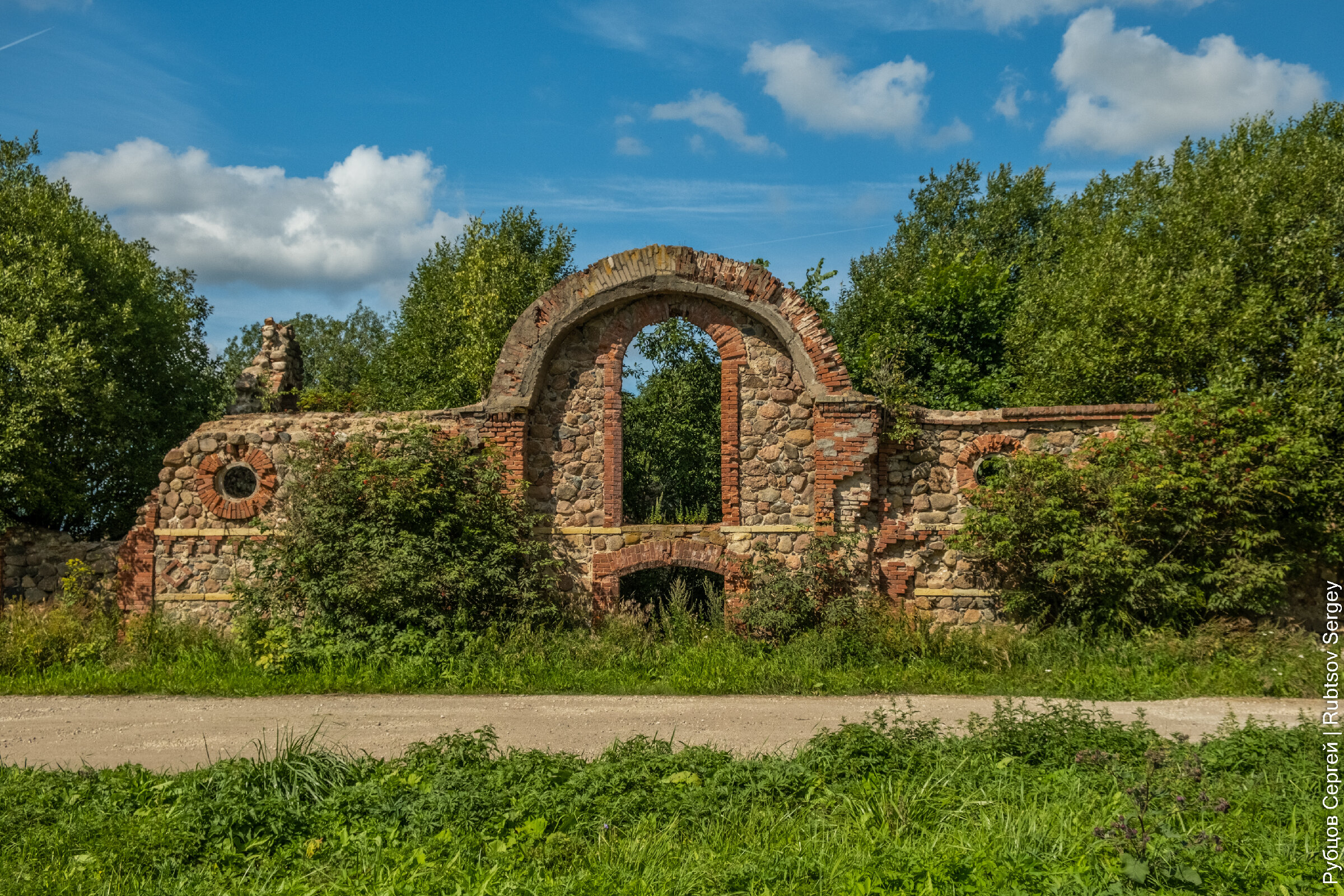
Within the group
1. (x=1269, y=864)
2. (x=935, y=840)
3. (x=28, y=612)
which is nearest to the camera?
(x=1269, y=864)

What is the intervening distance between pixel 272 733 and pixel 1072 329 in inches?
596

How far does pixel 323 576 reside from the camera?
32.1 feet

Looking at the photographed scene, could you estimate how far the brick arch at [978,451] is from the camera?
1093 centimetres

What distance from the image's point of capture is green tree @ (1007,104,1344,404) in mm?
13820

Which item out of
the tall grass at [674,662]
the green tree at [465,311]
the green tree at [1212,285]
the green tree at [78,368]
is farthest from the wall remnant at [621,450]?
the green tree at [465,311]

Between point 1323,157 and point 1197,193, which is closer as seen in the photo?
point 1323,157

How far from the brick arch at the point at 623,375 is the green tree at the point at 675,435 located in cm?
455

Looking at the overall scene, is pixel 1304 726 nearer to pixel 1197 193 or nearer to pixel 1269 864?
pixel 1269 864

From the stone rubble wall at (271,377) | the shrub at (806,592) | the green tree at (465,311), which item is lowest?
the shrub at (806,592)

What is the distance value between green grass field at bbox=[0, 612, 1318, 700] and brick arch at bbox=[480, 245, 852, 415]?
323 centimetres

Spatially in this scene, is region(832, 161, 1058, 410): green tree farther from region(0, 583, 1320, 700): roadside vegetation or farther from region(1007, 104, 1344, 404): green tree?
region(0, 583, 1320, 700): roadside vegetation

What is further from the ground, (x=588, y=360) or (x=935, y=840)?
(x=588, y=360)

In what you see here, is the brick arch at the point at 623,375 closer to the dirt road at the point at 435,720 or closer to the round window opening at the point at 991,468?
the dirt road at the point at 435,720

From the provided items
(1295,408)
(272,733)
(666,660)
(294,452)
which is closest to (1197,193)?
(1295,408)
